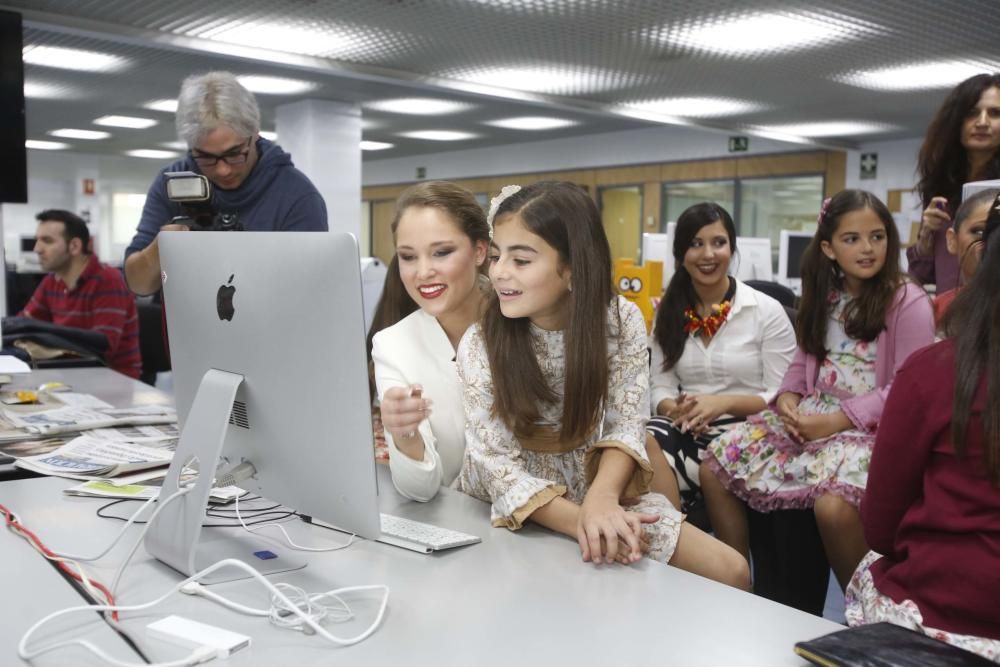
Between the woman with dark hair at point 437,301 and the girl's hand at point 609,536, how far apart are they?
44 centimetres

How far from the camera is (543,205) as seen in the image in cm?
151

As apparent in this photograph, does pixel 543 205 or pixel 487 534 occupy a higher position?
pixel 543 205

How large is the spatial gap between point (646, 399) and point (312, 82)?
20.7 feet

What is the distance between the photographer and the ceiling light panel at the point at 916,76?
19.4ft

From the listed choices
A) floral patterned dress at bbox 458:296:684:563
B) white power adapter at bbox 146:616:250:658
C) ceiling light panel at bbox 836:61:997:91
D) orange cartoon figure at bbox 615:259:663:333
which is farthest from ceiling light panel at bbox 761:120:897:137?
white power adapter at bbox 146:616:250:658

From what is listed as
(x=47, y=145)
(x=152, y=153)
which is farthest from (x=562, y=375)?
(x=152, y=153)

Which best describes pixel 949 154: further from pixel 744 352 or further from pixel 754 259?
pixel 754 259

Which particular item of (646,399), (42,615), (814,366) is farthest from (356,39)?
(42,615)

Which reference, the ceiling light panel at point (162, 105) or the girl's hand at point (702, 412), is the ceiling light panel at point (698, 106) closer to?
the ceiling light panel at point (162, 105)

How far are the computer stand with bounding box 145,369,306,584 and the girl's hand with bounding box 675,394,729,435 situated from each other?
159 cm

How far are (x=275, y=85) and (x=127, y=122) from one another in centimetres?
380

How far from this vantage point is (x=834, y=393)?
2246mm

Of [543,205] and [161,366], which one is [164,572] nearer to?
[543,205]

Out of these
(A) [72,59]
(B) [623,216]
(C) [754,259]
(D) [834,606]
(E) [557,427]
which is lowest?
(D) [834,606]
